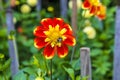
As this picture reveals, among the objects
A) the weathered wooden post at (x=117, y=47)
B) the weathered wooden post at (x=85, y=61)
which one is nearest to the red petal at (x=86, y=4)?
the weathered wooden post at (x=117, y=47)

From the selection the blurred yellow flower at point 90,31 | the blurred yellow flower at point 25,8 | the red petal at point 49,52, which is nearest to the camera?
the red petal at point 49,52

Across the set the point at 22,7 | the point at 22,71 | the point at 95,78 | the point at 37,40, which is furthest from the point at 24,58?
the point at 37,40

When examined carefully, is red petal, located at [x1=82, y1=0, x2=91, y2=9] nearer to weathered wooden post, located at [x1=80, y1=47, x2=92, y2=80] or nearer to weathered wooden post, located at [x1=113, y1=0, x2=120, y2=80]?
Result: weathered wooden post, located at [x1=113, y1=0, x2=120, y2=80]

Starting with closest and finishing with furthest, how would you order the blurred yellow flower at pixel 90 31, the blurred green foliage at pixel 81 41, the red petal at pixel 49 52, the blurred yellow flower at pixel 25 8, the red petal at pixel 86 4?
the red petal at pixel 49 52 → the red petal at pixel 86 4 → the blurred green foliage at pixel 81 41 → the blurred yellow flower at pixel 90 31 → the blurred yellow flower at pixel 25 8

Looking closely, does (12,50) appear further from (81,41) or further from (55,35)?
(55,35)

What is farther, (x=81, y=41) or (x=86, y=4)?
(x=81, y=41)

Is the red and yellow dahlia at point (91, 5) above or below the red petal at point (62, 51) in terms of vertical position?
above

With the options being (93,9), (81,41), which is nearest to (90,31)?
(81,41)

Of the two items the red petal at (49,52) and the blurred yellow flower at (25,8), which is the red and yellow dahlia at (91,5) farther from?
the blurred yellow flower at (25,8)
